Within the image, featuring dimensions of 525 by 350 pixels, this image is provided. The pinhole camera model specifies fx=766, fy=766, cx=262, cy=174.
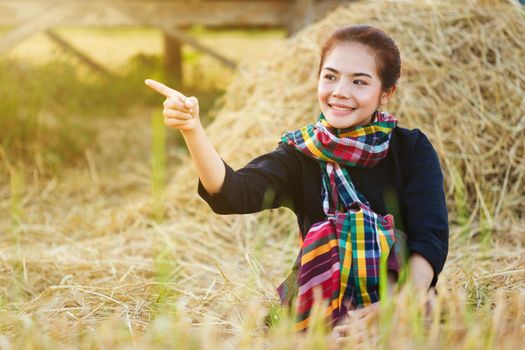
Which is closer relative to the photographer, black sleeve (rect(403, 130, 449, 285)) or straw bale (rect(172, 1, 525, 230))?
black sleeve (rect(403, 130, 449, 285))

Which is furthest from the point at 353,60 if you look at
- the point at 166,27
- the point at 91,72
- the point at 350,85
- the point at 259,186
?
the point at 91,72

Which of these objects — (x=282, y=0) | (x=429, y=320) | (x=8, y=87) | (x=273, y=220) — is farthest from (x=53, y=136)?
(x=429, y=320)

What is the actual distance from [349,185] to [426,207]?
197 mm

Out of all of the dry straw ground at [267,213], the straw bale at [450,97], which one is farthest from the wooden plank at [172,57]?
the straw bale at [450,97]

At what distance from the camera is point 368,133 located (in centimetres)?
193

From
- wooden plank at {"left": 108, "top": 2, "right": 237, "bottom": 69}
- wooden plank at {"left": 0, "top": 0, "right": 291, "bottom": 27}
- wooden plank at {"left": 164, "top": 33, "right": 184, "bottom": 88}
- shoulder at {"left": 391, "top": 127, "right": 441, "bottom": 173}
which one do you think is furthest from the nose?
wooden plank at {"left": 164, "top": 33, "right": 184, "bottom": 88}

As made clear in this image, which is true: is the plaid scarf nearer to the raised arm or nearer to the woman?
the woman

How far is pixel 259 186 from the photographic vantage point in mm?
1903

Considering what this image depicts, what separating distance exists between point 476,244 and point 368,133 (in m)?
1.35

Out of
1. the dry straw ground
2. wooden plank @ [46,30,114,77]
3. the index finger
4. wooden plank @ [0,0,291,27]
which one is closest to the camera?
the index finger

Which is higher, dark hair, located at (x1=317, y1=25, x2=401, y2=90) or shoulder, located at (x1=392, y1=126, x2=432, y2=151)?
dark hair, located at (x1=317, y1=25, x2=401, y2=90)

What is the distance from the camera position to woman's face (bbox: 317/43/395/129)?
1912 mm

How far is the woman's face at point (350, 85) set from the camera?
75.3 inches

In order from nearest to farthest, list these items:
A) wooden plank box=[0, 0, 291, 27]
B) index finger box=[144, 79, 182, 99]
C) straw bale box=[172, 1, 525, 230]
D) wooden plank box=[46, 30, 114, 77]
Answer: index finger box=[144, 79, 182, 99], straw bale box=[172, 1, 525, 230], wooden plank box=[0, 0, 291, 27], wooden plank box=[46, 30, 114, 77]
